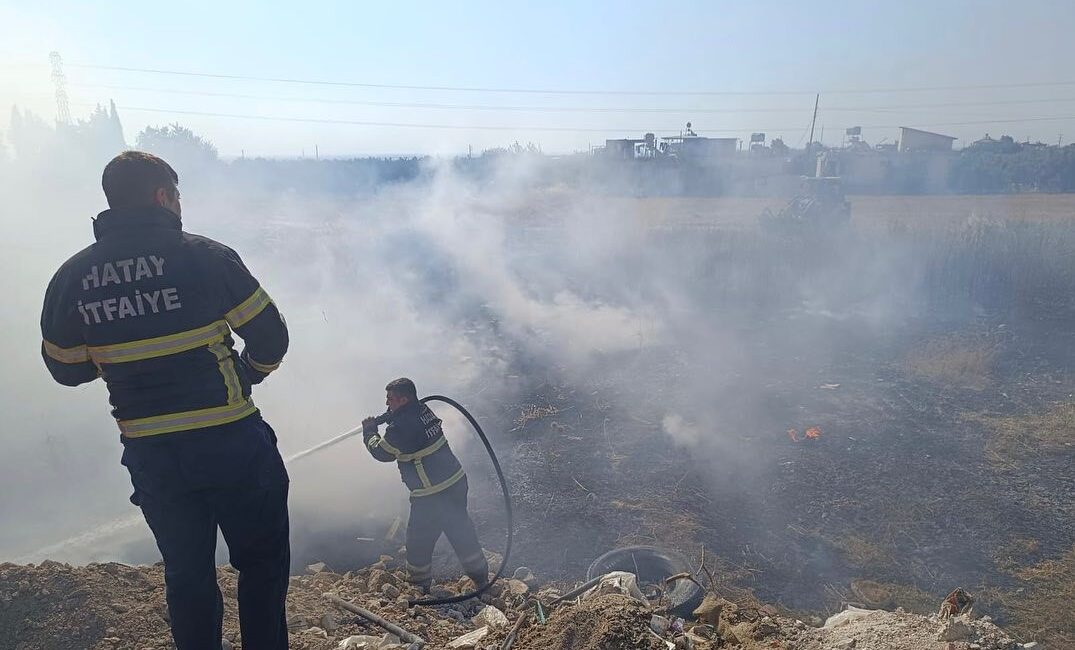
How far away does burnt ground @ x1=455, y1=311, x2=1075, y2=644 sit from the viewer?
5395mm

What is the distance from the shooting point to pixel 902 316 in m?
13.9

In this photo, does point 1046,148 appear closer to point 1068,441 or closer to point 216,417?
point 1068,441

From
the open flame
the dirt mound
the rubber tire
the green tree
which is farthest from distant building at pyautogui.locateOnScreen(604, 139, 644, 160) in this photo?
the dirt mound

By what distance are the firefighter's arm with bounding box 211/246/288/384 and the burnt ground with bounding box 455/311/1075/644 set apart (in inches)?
145

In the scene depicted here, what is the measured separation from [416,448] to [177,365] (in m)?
2.45

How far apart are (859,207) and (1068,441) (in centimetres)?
2306

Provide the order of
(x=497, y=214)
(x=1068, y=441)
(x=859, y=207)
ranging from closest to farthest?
1. (x=1068, y=441)
2. (x=497, y=214)
3. (x=859, y=207)

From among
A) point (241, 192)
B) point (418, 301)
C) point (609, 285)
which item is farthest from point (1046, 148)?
point (241, 192)

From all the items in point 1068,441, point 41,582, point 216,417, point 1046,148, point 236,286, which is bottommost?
point 1068,441

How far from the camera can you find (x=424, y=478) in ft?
14.5

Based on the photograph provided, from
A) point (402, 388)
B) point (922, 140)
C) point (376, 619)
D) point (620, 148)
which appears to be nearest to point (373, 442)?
point (402, 388)

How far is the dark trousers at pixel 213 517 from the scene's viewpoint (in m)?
2.12

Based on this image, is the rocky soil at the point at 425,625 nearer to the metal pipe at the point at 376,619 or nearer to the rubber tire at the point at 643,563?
the metal pipe at the point at 376,619

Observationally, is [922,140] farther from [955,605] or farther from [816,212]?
[955,605]
